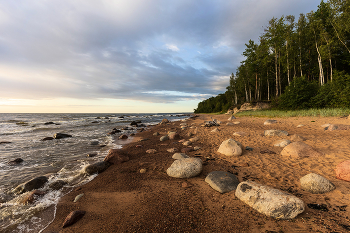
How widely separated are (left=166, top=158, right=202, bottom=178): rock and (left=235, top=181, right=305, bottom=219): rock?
1.69m

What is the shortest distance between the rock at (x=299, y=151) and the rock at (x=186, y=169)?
166 inches

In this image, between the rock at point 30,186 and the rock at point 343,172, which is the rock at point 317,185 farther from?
the rock at point 30,186

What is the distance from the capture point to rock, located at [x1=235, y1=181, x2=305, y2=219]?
303 cm

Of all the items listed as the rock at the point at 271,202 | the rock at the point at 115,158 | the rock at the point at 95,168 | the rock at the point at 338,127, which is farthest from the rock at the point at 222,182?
the rock at the point at 338,127

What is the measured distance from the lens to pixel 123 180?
17.1ft

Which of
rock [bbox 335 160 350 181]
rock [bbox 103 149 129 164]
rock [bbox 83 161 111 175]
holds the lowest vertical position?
rock [bbox 83 161 111 175]

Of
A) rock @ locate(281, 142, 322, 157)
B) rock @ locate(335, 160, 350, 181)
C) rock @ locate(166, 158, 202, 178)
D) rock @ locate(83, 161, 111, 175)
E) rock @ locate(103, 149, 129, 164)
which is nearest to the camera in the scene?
rock @ locate(335, 160, 350, 181)

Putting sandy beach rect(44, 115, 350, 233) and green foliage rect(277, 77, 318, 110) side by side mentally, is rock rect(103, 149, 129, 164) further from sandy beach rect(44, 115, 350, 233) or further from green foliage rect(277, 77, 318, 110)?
green foliage rect(277, 77, 318, 110)

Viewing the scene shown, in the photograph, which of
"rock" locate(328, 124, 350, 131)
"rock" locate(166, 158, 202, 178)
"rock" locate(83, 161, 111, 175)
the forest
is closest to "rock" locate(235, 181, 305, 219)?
"rock" locate(166, 158, 202, 178)

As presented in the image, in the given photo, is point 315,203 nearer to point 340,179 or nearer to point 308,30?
point 340,179

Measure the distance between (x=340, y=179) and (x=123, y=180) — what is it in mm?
6897

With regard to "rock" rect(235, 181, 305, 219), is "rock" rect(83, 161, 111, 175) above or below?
below

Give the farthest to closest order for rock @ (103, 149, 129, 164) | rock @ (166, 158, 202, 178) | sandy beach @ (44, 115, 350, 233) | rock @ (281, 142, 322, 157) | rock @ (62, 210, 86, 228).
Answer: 1. rock @ (103, 149, 129, 164)
2. rock @ (281, 142, 322, 157)
3. rock @ (166, 158, 202, 178)
4. rock @ (62, 210, 86, 228)
5. sandy beach @ (44, 115, 350, 233)

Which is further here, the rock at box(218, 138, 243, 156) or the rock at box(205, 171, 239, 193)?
the rock at box(218, 138, 243, 156)
